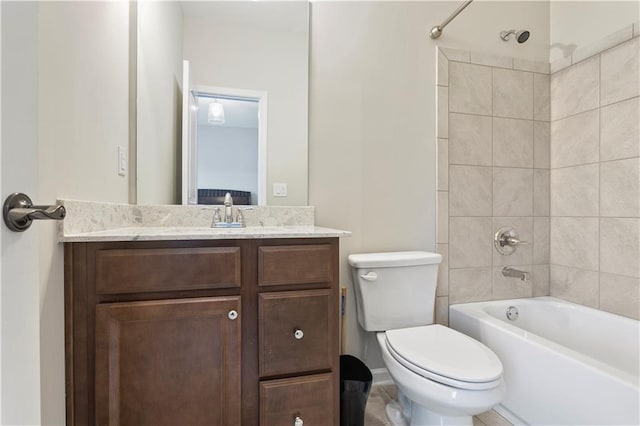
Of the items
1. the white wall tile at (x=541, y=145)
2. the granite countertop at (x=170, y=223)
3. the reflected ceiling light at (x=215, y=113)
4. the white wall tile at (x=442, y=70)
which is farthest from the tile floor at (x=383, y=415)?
the white wall tile at (x=442, y=70)

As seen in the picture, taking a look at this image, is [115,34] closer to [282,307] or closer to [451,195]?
[282,307]

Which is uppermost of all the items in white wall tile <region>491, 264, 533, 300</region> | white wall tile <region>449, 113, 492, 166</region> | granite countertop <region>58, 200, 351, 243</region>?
white wall tile <region>449, 113, 492, 166</region>

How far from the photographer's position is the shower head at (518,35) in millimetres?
1719

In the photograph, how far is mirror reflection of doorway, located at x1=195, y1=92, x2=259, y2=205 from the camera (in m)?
1.54

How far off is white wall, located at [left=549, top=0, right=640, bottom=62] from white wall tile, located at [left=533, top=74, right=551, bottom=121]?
6.1 inches

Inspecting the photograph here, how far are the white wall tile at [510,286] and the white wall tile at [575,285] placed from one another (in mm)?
162

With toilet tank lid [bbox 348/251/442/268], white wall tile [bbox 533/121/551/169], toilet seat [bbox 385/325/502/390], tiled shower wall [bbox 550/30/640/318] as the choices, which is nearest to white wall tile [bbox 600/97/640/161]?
tiled shower wall [bbox 550/30/640/318]

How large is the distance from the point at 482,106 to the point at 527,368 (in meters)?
1.45

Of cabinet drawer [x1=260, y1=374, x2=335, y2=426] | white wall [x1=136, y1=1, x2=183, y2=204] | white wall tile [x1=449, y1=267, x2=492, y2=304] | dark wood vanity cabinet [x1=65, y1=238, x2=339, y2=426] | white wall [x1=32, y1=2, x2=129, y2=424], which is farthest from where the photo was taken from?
white wall tile [x1=449, y1=267, x2=492, y2=304]

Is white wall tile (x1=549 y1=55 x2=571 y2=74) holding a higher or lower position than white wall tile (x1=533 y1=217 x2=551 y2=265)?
higher

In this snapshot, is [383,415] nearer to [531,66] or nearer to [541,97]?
[541,97]

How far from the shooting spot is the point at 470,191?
1.90 metres

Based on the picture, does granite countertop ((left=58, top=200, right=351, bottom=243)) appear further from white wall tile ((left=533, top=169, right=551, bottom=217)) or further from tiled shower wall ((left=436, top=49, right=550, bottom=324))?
white wall tile ((left=533, top=169, right=551, bottom=217))

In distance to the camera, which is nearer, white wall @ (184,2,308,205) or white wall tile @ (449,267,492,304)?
white wall @ (184,2,308,205)
